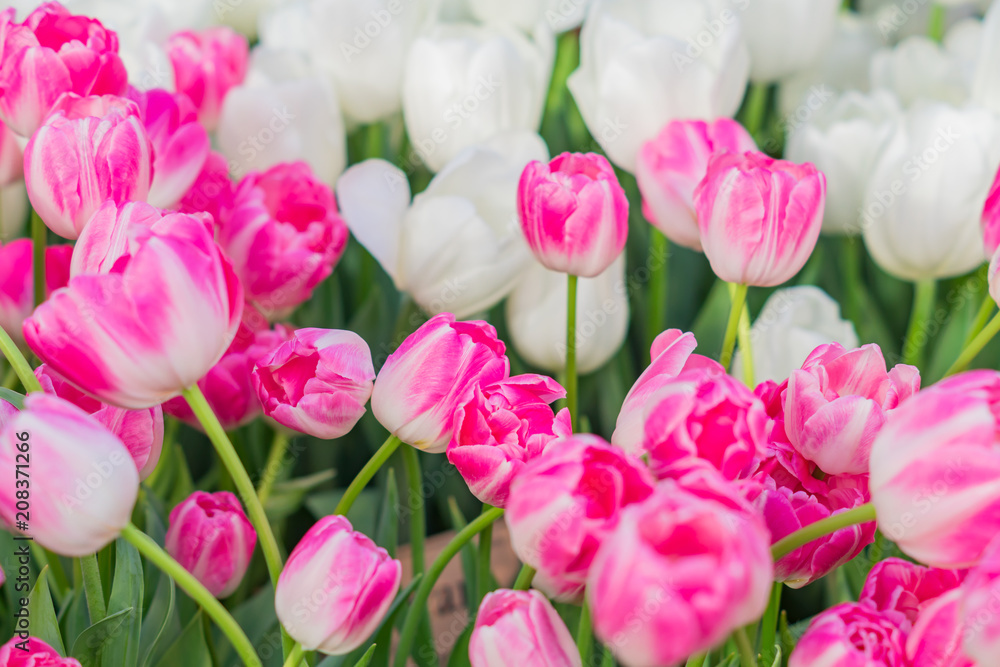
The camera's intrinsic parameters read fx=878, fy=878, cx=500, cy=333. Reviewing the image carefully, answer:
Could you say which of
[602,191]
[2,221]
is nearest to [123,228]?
[602,191]

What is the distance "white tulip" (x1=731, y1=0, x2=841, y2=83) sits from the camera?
74 cm

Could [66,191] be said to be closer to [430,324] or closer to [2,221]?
[430,324]

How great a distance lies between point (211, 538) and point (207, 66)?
41 cm

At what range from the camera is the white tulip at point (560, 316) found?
0.62 metres

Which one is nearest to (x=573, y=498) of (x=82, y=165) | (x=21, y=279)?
(x=82, y=165)

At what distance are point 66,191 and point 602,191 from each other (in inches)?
9.3

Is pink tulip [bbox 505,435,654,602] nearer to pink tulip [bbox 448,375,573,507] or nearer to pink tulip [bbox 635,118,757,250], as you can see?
pink tulip [bbox 448,375,573,507]

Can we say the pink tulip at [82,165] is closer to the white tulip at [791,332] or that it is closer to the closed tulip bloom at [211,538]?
the closed tulip bloom at [211,538]

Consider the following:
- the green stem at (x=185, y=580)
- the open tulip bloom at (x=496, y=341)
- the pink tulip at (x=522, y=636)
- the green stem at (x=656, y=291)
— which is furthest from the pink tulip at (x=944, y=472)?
the green stem at (x=656, y=291)

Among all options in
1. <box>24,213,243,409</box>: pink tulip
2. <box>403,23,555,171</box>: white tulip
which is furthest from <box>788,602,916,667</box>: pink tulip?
<box>403,23,555,171</box>: white tulip

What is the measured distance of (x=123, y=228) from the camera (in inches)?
12.2

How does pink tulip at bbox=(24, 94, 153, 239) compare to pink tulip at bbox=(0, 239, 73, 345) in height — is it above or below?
above

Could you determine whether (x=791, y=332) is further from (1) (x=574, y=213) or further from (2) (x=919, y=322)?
(1) (x=574, y=213)

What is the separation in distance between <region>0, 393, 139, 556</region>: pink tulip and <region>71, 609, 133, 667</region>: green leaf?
9 centimetres
